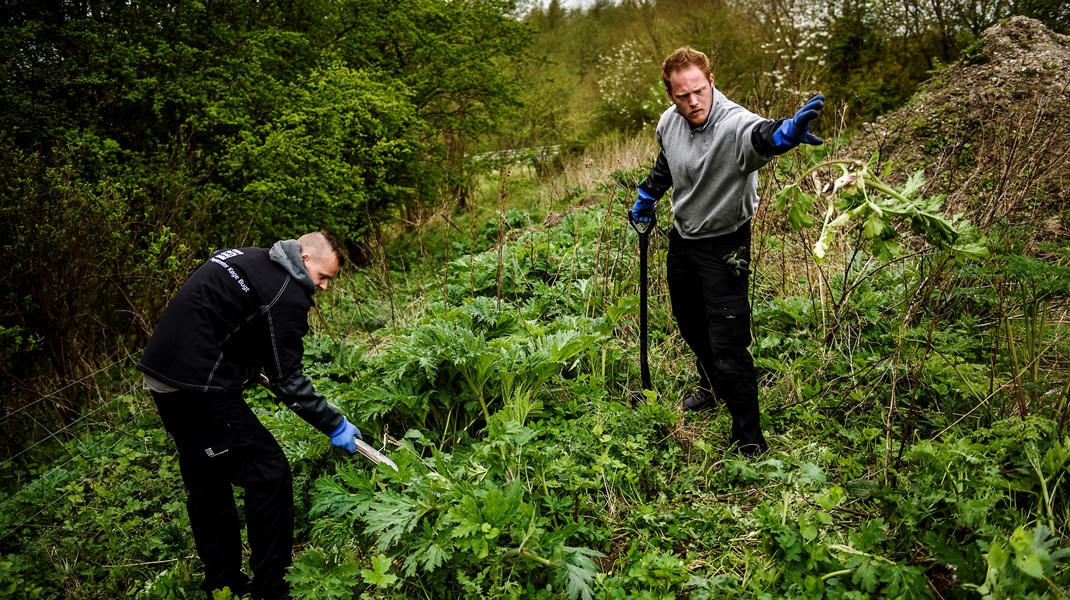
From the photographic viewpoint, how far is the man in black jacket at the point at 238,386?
275 cm

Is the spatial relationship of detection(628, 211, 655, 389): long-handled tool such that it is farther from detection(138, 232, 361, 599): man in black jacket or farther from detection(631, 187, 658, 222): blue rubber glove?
detection(138, 232, 361, 599): man in black jacket

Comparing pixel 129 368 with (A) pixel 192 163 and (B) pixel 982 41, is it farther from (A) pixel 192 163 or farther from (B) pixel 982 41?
(B) pixel 982 41

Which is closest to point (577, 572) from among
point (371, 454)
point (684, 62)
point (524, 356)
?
point (371, 454)

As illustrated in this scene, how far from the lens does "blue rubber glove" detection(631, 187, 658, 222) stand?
3846 millimetres

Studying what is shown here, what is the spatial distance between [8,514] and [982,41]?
10.3 m

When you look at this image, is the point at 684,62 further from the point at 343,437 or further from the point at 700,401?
the point at 343,437

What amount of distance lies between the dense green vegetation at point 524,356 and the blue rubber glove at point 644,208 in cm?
66

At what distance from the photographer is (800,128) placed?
256cm

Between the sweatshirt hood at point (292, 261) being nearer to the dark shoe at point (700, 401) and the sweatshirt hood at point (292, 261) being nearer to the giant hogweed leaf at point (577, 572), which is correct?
the giant hogweed leaf at point (577, 572)

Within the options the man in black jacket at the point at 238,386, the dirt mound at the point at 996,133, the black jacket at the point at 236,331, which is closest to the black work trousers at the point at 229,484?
the man in black jacket at the point at 238,386

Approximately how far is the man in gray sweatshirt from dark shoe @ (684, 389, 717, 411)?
457mm

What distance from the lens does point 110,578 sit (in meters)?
3.36

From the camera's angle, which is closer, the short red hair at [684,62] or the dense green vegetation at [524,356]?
the dense green vegetation at [524,356]

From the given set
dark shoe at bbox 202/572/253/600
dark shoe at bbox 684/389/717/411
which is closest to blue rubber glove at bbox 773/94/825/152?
dark shoe at bbox 684/389/717/411
